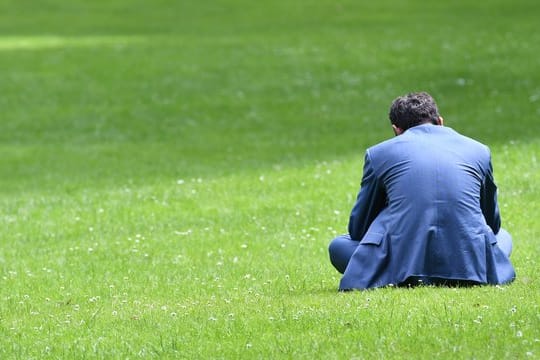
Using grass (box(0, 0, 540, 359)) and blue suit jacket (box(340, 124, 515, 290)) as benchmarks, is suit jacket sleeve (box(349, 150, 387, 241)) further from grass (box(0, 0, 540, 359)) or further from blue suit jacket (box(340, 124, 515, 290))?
grass (box(0, 0, 540, 359))

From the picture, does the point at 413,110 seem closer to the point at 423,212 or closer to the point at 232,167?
the point at 423,212

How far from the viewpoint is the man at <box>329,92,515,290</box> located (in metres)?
8.28

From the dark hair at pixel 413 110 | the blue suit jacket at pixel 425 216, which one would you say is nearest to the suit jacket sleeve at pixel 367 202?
the blue suit jacket at pixel 425 216

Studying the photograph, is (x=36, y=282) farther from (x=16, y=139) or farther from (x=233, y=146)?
(x=16, y=139)

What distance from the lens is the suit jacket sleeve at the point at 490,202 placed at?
341 inches

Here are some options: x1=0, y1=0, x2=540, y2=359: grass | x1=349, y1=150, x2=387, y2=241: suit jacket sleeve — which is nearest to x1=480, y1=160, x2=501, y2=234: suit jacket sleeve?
x1=0, y1=0, x2=540, y2=359: grass

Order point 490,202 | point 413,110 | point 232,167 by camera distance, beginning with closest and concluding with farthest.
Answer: point 413,110
point 490,202
point 232,167

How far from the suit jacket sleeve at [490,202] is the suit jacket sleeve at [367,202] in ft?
2.54

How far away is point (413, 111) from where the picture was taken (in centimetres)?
859

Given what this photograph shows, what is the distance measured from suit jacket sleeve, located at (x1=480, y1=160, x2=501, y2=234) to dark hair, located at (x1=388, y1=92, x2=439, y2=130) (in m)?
0.61

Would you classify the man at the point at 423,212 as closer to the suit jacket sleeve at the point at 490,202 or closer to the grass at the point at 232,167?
the suit jacket sleeve at the point at 490,202

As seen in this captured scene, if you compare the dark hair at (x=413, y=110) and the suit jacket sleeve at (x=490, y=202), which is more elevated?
the dark hair at (x=413, y=110)

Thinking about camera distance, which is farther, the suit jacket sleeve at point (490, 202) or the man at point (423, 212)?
the suit jacket sleeve at point (490, 202)

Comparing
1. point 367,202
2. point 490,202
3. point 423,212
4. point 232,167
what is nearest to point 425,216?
point 423,212
